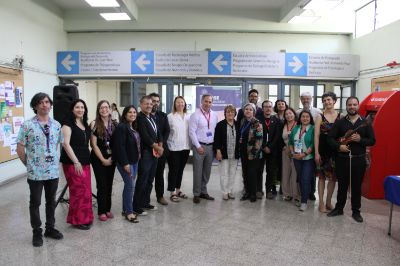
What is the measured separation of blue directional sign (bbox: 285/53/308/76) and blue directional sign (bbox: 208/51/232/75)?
1.24 m

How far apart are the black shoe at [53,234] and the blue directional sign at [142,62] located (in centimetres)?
444

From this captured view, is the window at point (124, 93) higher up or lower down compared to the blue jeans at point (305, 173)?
higher up

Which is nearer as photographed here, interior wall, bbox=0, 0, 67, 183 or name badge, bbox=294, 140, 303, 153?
name badge, bbox=294, 140, 303, 153

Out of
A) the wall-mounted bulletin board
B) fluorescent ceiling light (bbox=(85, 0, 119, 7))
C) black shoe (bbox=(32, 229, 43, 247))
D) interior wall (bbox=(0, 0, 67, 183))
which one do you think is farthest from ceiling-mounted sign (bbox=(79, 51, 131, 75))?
black shoe (bbox=(32, 229, 43, 247))

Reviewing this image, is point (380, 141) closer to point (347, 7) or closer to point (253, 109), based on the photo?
point (253, 109)

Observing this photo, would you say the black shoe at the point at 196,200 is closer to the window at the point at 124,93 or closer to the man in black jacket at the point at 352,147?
the man in black jacket at the point at 352,147

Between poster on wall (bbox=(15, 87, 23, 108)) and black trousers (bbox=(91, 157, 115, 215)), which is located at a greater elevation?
poster on wall (bbox=(15, 87, 23, 108))

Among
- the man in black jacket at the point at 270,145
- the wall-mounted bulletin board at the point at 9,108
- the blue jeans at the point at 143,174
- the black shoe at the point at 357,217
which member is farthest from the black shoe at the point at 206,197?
the wall-mounted bulletin board at the point at 9,108

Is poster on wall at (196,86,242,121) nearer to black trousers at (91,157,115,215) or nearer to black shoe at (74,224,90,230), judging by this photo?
black trousers at (91,157,115,215)

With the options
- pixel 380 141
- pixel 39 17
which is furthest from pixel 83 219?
pixel 39 17

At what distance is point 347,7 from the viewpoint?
689 centimetres

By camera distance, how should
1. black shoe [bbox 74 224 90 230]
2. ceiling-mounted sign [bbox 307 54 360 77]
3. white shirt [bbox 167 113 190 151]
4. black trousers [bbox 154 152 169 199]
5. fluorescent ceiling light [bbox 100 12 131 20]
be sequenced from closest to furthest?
black shoe [bbox 74 224 90 230] → black trousers [bbox 154 152 169 199] → white shirt [bbox 167 113 190 151] → fluorescent ceiling light [bbox 100 12 131 20] → ceiling-mounted sign [bbox 307 54 360 77]

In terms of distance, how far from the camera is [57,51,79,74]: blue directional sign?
694cm

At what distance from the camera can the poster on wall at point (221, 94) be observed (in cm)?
703
